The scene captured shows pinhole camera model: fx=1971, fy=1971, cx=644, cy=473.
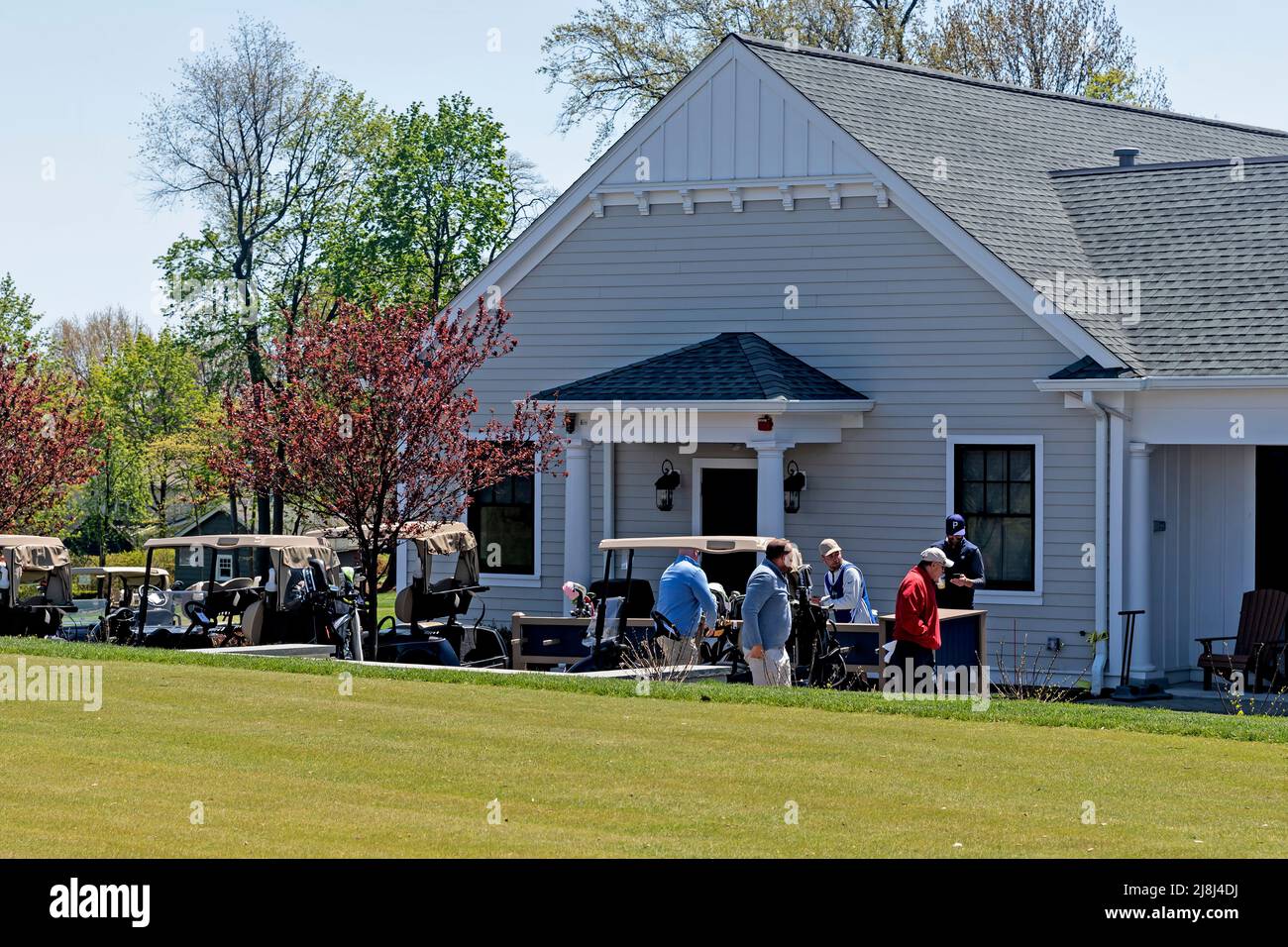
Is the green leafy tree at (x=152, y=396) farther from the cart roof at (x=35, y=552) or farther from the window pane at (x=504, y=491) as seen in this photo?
the window pane at (x=504, y=491)

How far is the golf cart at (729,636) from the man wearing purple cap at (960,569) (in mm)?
2195

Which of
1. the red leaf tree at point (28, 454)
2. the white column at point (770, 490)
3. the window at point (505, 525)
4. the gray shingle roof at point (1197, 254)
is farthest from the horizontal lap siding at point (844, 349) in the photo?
the red leaf tree at point (28, 454)

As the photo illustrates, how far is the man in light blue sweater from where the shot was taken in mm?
15625

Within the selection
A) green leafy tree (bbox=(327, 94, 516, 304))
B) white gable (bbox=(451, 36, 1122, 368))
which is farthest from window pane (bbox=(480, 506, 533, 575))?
green leafy tree (bbox=(327, 94, 516, 304))

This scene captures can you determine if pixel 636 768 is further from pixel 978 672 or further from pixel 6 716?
pixel 978 672

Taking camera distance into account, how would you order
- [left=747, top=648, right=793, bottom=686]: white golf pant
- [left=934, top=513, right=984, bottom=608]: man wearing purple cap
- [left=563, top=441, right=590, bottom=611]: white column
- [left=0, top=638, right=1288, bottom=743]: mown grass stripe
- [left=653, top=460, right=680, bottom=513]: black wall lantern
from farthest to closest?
[left=653, top=460, right=680, bottom=513]: black wall lantern < [left=563, top=441, right=590, bottom=611]: white column < [left=934, top=513, right=984, bottom=608]: man wearing purple cap < [left=747, top=648, right=793, bottom=686]: white golf pant < [left=0, top=638, right=1288, bottom=743]: mown grass stripe

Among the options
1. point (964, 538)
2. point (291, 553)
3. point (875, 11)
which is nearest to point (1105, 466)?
point (964, 538)

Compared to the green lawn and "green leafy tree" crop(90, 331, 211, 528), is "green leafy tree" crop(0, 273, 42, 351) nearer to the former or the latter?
"green leafy tree" crop(90, 331, 211, 528)

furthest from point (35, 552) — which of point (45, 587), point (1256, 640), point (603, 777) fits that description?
point (603, 777)

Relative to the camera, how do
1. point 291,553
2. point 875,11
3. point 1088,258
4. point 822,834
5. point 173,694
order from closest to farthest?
point 822,834
point 173,694
point 291,553
point 1088,258
point 875,11

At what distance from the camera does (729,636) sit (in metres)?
18.0
